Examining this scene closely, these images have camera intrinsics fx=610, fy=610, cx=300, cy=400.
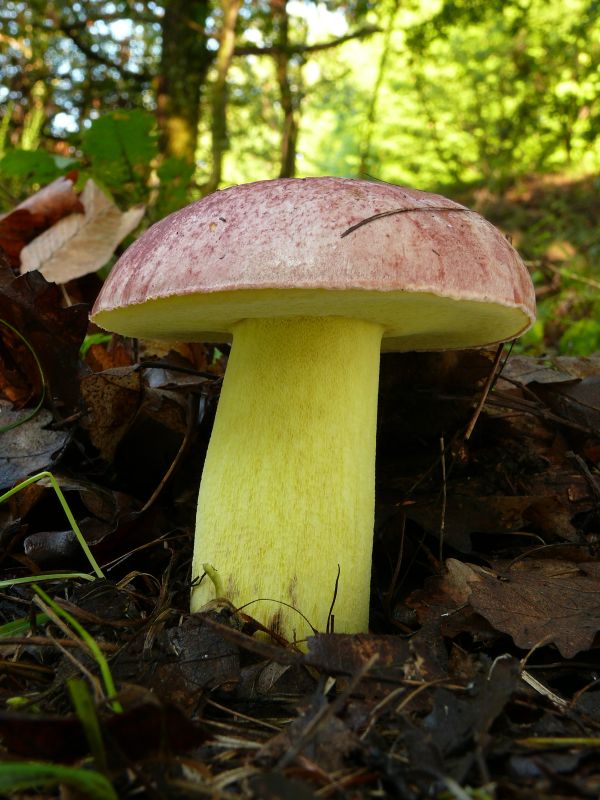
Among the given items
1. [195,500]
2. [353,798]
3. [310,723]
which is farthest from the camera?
[195,500]

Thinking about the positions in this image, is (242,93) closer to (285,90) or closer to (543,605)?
(285,90)

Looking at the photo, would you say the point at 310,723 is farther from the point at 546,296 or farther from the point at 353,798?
the point at 546,296

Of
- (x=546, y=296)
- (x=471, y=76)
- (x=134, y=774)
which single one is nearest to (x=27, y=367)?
(x=134, y=774)

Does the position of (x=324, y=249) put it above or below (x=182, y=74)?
below

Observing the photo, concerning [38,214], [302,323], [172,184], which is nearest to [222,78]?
[172,184]

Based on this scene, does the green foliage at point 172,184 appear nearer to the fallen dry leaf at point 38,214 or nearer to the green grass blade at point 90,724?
the fallen dry leaf at point 38,214

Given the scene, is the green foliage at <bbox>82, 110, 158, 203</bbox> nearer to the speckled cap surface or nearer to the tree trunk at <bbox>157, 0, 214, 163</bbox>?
the tree trunk at <bbox>157, 0, 214, 163</bbox>
